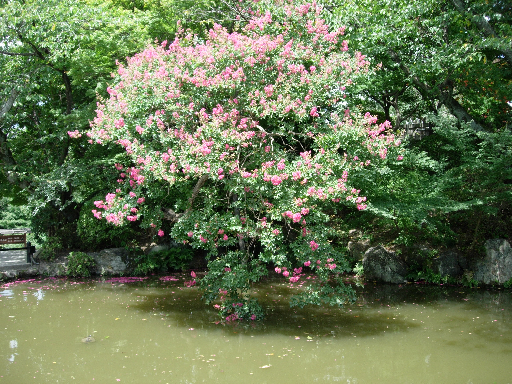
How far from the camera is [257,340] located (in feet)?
22.3

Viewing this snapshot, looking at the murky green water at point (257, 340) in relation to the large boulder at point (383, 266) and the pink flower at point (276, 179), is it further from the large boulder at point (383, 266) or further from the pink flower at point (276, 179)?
the pink flower at point (276, 179)

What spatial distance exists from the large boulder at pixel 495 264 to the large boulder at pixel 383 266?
171 centimetres

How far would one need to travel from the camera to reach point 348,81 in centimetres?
772

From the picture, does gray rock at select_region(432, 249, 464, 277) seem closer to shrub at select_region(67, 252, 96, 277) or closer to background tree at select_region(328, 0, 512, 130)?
background tree at select_region(328, 0, 512, 130)

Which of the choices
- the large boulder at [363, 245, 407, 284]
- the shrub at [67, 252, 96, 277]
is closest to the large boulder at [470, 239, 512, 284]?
the large boulder at [363, 245, 407, 284]

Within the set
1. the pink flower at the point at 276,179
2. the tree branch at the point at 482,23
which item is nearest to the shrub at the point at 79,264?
the pink flower at the point at 276,179

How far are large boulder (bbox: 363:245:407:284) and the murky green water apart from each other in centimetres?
136

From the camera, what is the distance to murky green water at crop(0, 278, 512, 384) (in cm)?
562

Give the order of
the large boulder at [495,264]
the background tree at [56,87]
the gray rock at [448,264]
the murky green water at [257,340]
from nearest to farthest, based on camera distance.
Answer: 1. the murky green water at [257,340]
2. the large boulder at [495,264]
3. the background tree at [56,87]
4. the gray rock at [448,264]

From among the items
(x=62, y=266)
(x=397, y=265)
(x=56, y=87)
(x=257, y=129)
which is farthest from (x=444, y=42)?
(x=62, y=266)

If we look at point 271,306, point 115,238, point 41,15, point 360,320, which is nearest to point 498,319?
point 360,320

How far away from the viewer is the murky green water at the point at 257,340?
562 centimetres

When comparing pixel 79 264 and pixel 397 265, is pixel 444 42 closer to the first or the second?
pixel 397 265

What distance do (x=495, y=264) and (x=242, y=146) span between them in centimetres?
713
